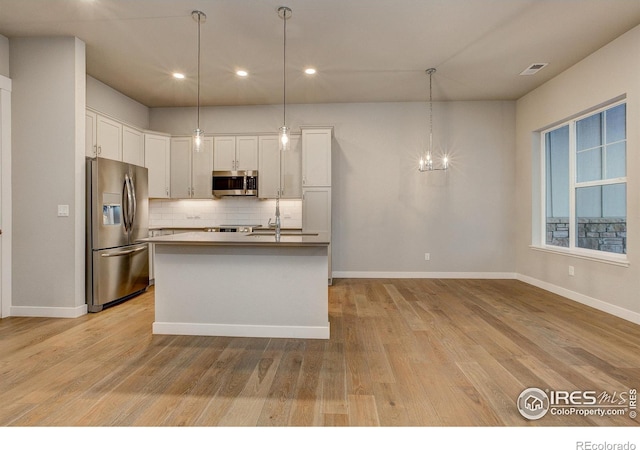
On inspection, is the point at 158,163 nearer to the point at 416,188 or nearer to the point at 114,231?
the point at 114,231

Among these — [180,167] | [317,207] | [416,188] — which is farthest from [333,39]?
→ [180,167]

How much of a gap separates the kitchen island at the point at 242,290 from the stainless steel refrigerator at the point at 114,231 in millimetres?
973

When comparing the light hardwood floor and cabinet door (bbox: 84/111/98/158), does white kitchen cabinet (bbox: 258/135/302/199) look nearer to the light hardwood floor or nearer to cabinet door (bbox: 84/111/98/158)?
cabinet door (bbox: 84/111/98/158)

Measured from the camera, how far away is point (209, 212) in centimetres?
590

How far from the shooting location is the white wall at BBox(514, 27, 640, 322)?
3.47 meters

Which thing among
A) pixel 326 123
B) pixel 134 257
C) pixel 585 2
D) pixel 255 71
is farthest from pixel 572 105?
pixel 134 257

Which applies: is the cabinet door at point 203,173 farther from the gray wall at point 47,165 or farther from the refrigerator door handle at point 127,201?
the gray wall at point 47,165

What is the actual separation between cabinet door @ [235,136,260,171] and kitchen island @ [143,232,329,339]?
8.88 feet

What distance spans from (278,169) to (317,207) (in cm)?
91

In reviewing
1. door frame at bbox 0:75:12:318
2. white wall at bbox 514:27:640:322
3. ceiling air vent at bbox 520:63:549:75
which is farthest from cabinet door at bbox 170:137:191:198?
white wall at bbox 514:27:640:322

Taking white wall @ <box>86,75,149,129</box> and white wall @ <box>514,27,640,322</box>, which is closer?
white wall @ <box>514,27,640,322</box>

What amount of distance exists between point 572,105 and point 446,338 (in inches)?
138

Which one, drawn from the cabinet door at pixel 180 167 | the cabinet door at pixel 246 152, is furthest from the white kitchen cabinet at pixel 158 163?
the cabinet door at pixel 246 152

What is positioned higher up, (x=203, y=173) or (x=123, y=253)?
(x=203, y=173)
